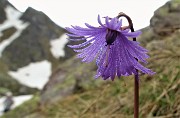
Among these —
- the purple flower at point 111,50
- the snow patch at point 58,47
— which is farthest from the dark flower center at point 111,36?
the snow patch at point 58,47

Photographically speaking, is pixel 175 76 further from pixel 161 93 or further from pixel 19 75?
pixel 19 75

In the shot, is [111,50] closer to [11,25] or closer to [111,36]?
[111,36]

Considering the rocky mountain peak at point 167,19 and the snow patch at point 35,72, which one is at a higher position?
the rocky mountain peak at point 167,19

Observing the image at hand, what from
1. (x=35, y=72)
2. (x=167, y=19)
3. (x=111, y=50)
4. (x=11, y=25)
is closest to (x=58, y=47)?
(x=35, y=72)

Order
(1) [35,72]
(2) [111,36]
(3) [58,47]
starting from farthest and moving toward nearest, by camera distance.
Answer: (3) [58,47] → (1) [35,72] → (2) [111,36]

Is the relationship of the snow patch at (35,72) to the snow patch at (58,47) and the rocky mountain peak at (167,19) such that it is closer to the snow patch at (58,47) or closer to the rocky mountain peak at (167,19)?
the snow patch at (58,47)

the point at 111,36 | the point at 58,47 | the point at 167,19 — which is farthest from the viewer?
the point at 58,47
